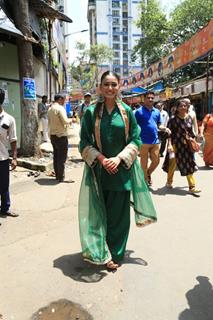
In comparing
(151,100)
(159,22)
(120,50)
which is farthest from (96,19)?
(151,100)

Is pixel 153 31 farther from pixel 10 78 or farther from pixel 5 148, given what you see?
pixel 5 148

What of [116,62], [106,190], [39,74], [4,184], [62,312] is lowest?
[62,312]

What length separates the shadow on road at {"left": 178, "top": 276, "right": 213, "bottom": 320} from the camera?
2.83 m

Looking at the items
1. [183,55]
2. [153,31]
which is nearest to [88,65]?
[153,31]

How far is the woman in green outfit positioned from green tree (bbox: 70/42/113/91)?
65.4m

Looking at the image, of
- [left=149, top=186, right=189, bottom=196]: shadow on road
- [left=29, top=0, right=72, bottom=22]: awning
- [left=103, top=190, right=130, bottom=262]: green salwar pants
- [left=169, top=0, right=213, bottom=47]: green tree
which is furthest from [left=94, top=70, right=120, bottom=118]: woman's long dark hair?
[left=169, top=0, right=213, bottom=47]: green tree

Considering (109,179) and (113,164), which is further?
(109,179)

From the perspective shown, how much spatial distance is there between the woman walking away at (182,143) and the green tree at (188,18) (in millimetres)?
27415

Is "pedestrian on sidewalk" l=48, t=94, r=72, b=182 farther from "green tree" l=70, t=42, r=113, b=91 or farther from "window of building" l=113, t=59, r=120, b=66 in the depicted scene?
"window of building" l=113, t=59, r=120, b=66

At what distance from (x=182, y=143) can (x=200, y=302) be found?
4037 mm

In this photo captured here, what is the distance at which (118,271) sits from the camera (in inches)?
141

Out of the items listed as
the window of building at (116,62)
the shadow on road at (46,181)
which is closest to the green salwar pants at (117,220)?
the shadow on road at (46,181)

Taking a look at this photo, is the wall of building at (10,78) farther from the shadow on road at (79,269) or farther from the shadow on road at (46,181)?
the shadow on road at (79,269)

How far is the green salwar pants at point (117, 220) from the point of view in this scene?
3.64 metres
